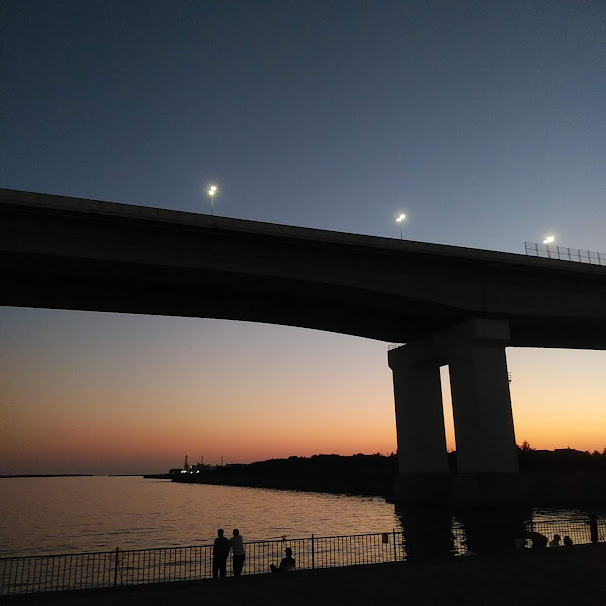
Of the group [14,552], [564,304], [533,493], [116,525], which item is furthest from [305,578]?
[533,493]

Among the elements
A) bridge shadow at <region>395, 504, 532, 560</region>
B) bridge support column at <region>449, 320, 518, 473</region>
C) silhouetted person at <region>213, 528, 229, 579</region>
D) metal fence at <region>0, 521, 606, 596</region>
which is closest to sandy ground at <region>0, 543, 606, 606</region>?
silhouetted person at <region>213, 528, 229, 579</region>

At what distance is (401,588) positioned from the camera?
13938 mm

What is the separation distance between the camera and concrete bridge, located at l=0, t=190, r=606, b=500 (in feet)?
117

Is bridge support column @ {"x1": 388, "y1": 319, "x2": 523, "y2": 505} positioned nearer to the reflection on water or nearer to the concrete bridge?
the concrete bridge

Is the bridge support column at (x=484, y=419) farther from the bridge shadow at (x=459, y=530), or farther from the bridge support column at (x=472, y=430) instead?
the bridge shadow at (x=459, y=530)

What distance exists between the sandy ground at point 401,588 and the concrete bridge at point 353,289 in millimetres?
24260

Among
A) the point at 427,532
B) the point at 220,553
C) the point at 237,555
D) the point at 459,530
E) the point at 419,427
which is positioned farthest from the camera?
the point at 419,427

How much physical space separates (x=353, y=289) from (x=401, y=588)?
28.5 metres

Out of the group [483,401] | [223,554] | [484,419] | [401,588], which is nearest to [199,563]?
[223,554]

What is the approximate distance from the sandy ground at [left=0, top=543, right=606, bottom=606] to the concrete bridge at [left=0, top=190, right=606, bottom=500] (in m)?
24.3

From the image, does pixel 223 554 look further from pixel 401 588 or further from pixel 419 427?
→ pixel 419 427

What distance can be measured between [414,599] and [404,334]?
4212cm

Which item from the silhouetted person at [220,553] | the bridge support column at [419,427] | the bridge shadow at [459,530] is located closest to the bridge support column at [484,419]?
the bridge shadow at [459,530]

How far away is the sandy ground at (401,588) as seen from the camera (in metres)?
13.0
